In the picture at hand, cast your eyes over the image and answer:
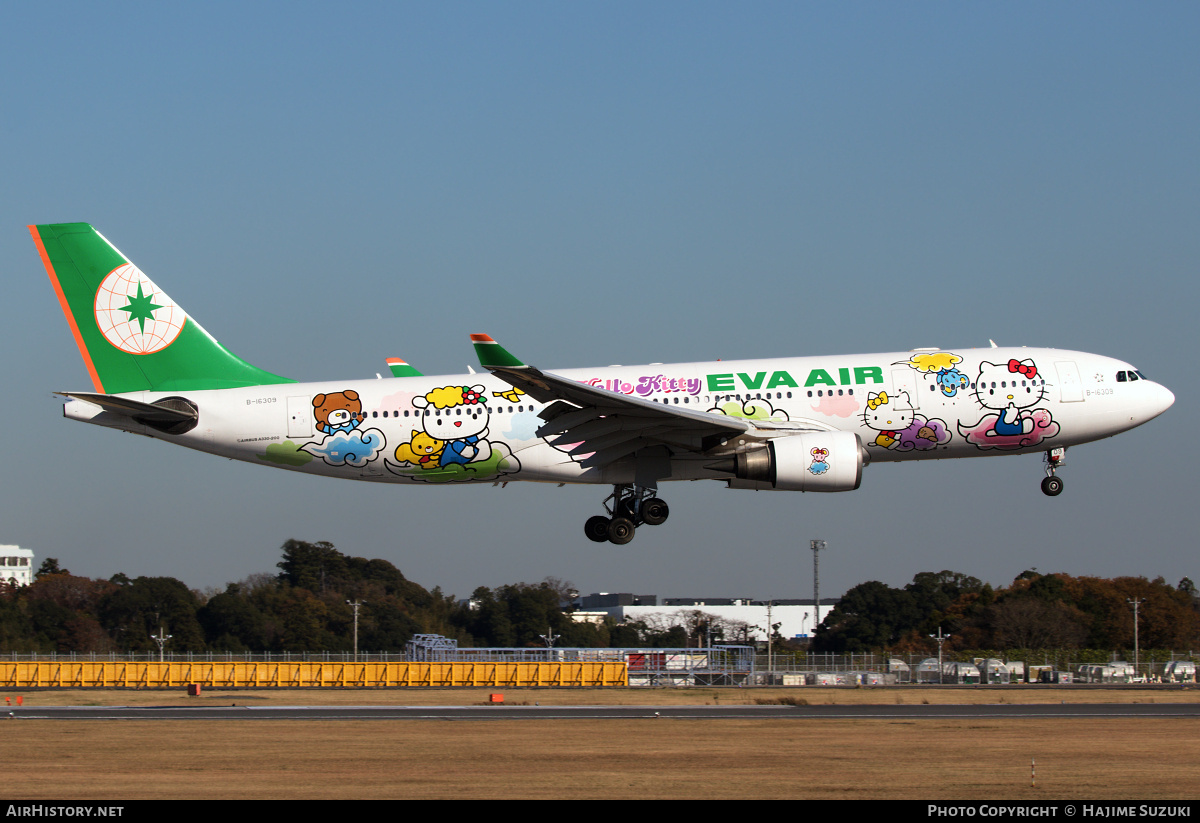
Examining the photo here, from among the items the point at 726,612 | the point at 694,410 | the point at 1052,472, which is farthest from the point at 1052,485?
the point at 726,612

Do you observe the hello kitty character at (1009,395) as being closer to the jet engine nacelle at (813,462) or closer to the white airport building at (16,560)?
the jet engine nacelle at (813,462)

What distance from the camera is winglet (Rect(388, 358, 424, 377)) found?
35344 mm

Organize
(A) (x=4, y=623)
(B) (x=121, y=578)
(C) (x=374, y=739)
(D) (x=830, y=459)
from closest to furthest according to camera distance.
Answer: (C) (x=374, y=739) → (D) (x=830, y=459) → (A) (x=4, y=623) → (B) (x=121, y=578)

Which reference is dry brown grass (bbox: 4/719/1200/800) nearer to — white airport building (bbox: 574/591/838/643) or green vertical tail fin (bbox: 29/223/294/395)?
green vertical tail fin (bbox: 29/223/294/395)

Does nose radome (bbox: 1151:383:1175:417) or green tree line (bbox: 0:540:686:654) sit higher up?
nose radome (bbox: 1151:383:1175:417)

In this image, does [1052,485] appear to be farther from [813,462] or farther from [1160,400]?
[813,462]

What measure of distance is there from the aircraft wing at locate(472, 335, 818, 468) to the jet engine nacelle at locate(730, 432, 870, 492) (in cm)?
77

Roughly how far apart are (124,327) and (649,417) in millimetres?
15835

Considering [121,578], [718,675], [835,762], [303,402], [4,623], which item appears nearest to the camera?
[835,762]

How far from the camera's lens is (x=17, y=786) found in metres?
19.8

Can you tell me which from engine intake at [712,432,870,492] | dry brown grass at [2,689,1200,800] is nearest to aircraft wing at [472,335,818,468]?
engine intake at [712,432,870,492]
